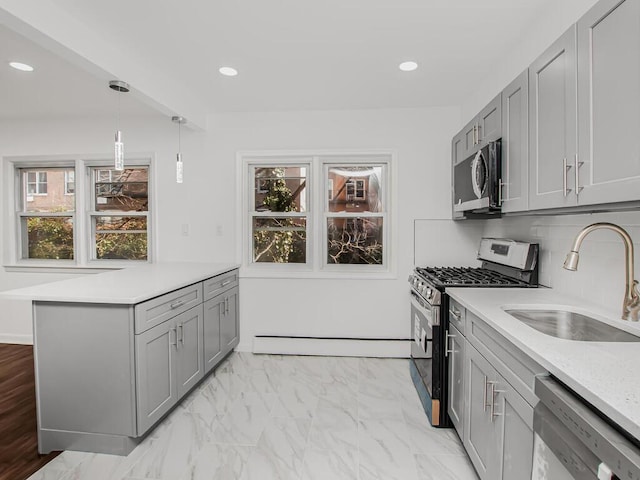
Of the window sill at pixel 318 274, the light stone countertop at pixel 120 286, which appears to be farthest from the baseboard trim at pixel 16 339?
the window sill at pixel 318 274

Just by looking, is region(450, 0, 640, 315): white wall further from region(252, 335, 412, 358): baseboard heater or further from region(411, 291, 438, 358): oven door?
region(252, 335, 412, 358): baseboard heater

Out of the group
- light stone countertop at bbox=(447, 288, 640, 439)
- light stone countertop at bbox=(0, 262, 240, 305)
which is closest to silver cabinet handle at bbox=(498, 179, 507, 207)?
light stone countertop at bbox=(447, 288, 640, 439)

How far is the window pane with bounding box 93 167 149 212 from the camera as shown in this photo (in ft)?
12.8

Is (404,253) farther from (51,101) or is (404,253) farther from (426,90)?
(51,101)

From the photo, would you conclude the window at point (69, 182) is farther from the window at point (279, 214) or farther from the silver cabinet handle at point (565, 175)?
the silver cabinet handle at point (565, 175)

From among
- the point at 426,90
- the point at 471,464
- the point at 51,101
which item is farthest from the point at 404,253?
the point at 51,101

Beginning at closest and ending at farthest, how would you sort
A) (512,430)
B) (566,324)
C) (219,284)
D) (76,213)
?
1. (512,430)
2. (566,324)
3. (219,284)
4. (76,213)

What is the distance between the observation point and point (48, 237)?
4.04 metres

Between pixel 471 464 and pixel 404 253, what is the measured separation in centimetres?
189

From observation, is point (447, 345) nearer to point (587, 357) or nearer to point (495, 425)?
point (495, 425)

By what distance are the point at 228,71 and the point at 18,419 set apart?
2.80m

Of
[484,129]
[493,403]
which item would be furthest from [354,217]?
[493,403]

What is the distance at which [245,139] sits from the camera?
3635 mm

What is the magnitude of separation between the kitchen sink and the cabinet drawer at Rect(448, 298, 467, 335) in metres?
0.27
